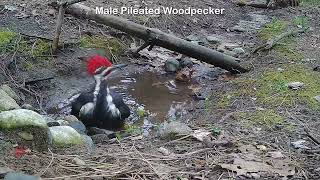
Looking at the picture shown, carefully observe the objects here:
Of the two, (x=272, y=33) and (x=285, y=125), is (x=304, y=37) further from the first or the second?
(x=285, y=125)

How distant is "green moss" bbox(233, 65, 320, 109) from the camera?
563 cm

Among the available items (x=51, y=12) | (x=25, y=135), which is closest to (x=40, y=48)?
(x=51, y=12)

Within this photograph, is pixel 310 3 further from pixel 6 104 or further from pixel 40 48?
pixel 6 104

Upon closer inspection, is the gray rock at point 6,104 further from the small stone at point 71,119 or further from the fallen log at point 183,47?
the fallen log at point 183,47

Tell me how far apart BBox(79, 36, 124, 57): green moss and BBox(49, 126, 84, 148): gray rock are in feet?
12.4

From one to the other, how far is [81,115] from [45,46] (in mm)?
2066

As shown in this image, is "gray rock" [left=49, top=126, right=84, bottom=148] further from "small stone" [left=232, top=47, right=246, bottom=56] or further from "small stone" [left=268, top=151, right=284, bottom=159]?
"small stone" [left=232, top=47, right=246, bottom=56]

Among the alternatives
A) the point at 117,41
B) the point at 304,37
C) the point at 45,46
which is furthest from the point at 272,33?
the point at 45,46

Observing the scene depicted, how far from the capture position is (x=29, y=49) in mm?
7391

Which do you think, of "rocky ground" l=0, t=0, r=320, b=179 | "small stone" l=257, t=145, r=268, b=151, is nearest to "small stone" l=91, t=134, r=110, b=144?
"rocky ground" l=0, t=0, r=320, b=179

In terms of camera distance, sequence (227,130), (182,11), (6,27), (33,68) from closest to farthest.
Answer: (227,130) < (33,68) < (6,27) < (182,11)

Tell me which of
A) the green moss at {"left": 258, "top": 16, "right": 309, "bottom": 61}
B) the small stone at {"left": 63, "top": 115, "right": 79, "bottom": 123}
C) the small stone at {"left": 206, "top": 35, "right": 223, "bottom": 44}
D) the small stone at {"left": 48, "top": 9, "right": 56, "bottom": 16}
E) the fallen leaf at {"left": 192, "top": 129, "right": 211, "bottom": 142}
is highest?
the small stone at {"left": 48, "top": 9, "right": 56, "bottom": 16}

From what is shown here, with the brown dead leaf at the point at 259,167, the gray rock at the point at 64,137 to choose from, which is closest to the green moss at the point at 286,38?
the brown dead leaf at the point at 259,167

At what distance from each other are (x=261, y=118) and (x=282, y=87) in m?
1.12
